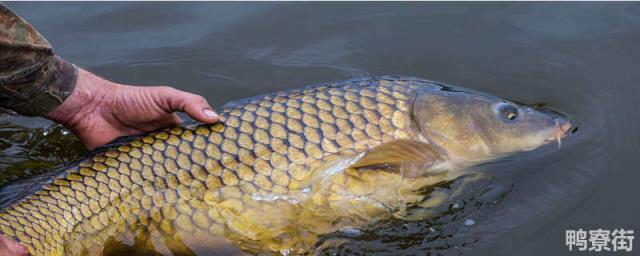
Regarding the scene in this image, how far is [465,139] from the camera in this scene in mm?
3395

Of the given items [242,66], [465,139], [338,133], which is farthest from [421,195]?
[242,66]

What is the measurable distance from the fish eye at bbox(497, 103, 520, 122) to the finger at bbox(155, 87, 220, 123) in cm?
131

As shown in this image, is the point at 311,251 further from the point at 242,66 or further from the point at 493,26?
the point at 493,26

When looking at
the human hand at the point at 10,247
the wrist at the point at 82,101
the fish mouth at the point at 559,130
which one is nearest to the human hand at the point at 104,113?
the wrist at the point at 82,101

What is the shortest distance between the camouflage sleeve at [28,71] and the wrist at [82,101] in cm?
3

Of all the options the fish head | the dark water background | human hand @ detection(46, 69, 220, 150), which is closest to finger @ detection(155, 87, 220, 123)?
human hand @ detection(46, 69, 220, 150)

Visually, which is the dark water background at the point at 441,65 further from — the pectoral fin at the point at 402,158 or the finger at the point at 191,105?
the finger at the point at 191,105

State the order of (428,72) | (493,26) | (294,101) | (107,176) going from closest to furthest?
(107,176) → (294,101) → (428,72) → (493,26)

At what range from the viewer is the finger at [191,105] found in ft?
10.3

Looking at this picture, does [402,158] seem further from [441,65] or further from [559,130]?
[441,65]

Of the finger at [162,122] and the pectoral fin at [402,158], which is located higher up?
the finger at [162,122]

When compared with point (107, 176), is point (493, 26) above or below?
above

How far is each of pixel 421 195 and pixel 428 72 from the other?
1645 mm

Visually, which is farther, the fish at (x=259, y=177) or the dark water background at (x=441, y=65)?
the dark water background at (x=441, y=65)
